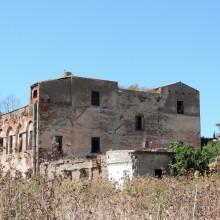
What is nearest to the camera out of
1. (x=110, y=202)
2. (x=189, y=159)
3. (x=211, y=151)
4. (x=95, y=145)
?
(x=110, y=202)

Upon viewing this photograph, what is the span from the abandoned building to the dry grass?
73.5 ft

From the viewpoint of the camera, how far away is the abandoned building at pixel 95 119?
34312mm

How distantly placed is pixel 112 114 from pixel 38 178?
2967 centimetres

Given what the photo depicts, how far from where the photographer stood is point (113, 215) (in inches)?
365

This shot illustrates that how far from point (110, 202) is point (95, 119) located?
84.1 ft

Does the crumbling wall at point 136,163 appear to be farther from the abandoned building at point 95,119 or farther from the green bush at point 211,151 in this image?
the abandoned building at point 95,119

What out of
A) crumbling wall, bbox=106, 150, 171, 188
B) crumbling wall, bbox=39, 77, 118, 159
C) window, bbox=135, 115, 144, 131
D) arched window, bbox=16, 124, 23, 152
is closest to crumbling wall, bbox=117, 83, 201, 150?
window, bbox=135, 115, 144, 131

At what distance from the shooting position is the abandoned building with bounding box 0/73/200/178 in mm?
34312

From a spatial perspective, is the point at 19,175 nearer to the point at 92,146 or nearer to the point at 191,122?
the point at 92,146

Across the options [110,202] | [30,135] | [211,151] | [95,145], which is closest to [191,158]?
[211,151]

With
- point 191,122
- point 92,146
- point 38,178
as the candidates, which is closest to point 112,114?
point 92,146

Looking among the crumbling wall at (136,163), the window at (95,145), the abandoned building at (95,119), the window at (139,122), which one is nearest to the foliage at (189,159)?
the crumbling wall at (136,163)

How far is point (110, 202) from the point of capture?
10305mm

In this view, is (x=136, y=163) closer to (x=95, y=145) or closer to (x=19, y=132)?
(x=95, y=145)
